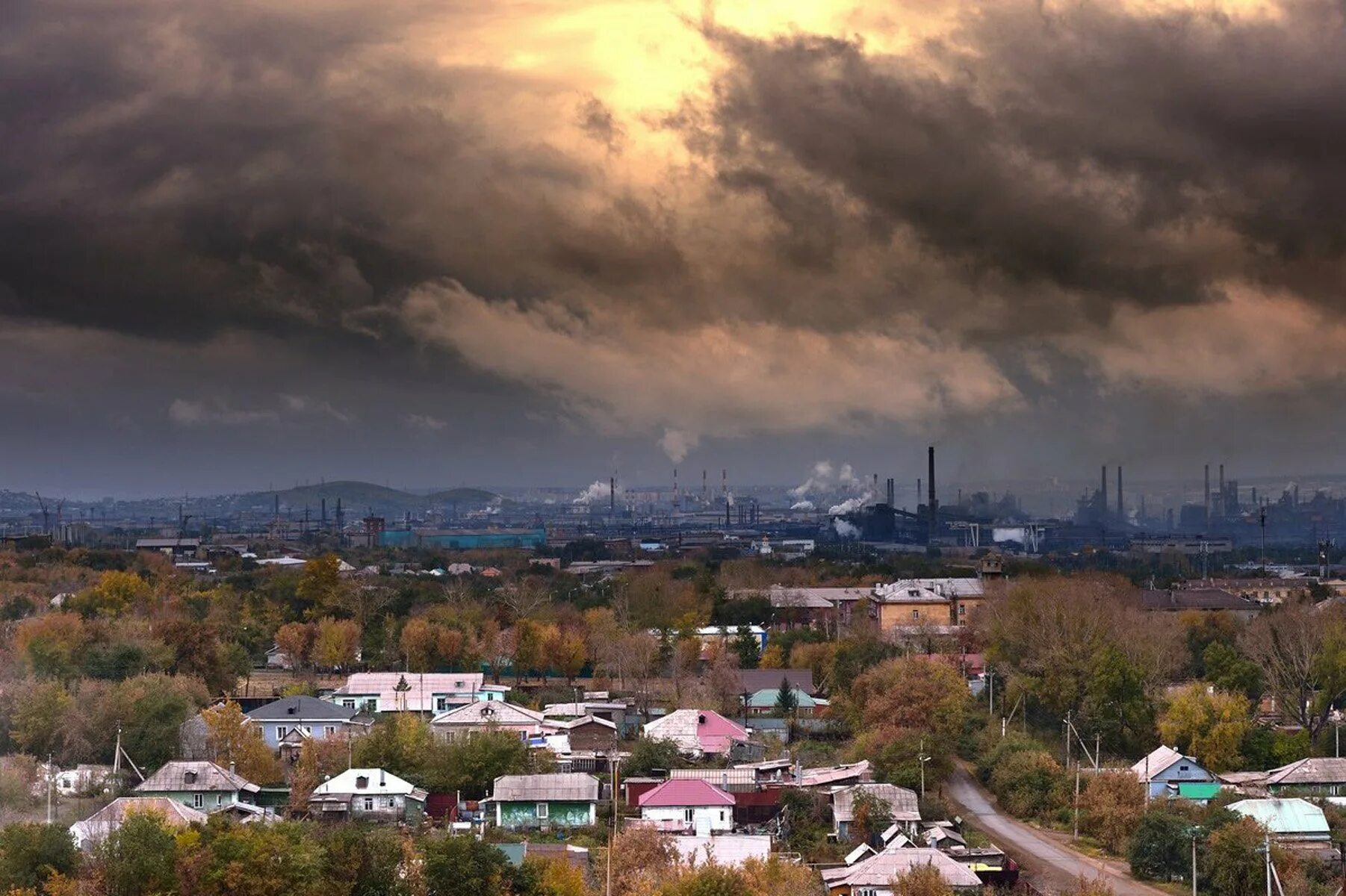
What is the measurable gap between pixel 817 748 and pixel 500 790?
609 cm

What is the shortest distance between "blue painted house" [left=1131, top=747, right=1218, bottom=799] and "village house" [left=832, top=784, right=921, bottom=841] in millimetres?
3286

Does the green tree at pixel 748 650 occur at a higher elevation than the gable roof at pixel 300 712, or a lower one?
higher

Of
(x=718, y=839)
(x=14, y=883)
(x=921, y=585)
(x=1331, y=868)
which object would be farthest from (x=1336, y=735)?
(x=921, y=585)

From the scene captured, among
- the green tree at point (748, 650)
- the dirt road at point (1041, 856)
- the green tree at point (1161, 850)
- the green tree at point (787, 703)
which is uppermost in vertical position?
the green tree at point (748, 650)

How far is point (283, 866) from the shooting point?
16.7 meters

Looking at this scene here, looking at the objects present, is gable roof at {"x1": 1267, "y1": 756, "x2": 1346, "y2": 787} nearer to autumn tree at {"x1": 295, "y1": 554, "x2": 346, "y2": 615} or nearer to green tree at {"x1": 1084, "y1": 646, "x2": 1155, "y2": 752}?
green tree at {"x1": 1084, "y1": 646, "x2": 1155, "y2": 752}

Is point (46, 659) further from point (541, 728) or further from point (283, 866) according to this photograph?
point (283, 866)

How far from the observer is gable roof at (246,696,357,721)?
90.4 ft

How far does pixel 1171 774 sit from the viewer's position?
23.3 m

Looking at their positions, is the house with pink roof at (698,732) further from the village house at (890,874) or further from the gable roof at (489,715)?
the village house at (890,874)

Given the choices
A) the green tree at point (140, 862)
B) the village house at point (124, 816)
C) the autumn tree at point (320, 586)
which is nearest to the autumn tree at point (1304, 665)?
the village house at point (124, 816)

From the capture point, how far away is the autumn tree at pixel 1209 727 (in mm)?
24797

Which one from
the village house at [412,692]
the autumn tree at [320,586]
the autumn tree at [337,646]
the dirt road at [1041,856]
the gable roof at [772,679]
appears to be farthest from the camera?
the autumn tree at [320,586]

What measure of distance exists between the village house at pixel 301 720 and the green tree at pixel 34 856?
9.41m
